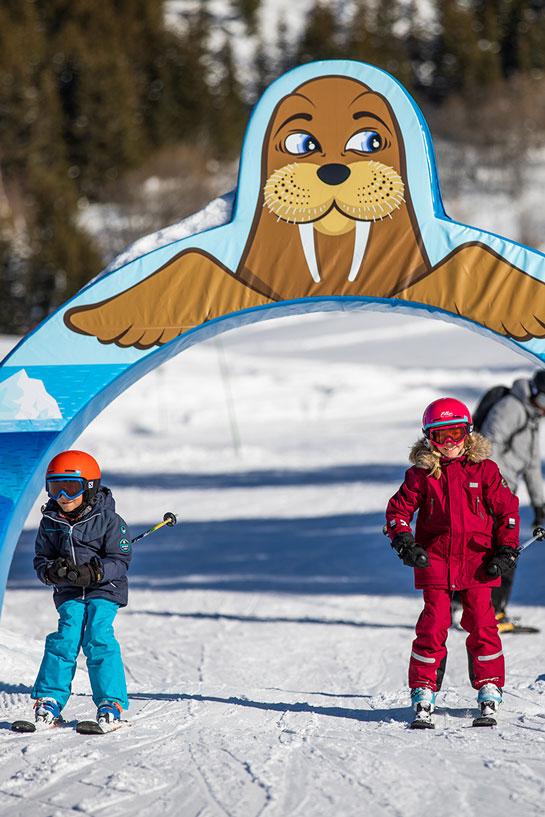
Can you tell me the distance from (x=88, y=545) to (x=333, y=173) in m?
3.34

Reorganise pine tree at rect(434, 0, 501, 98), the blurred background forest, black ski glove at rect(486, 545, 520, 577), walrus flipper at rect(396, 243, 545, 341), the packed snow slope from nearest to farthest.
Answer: the packed snow slope < black ski glove at rect(486, 545, 520, 577) < walrus flipper at rect(396, 243, 545, 341) < the blurred background forest < pine tree at rect(434, 0, 501, 98)

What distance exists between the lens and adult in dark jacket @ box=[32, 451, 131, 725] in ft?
17.5

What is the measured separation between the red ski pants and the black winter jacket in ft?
4.84

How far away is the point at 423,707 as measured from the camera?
528 centimetres

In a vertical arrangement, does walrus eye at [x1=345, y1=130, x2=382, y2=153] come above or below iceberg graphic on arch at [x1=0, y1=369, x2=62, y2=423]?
above

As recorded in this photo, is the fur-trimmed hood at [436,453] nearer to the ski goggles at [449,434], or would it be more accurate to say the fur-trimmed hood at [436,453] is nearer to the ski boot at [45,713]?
the ski goggles at [449,434]

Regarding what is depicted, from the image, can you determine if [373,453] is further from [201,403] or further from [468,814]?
[468,814]

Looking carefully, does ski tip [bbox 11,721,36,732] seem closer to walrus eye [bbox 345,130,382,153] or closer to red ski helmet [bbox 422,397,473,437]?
red ski helmet [bbox 422,397,473,437]

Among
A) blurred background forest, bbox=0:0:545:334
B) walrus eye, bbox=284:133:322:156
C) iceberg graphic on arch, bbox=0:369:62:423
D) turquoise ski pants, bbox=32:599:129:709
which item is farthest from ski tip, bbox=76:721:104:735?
blurred background forest, bbox=0:0:545:334

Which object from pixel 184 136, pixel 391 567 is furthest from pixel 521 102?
pixel 391 567

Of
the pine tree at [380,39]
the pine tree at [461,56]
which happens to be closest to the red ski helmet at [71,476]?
the pine tree at [380,39]

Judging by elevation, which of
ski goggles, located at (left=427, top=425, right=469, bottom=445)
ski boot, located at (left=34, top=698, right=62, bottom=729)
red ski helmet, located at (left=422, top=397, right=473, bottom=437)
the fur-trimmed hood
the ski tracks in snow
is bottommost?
the ski tracks in snow

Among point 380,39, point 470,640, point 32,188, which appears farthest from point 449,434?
point 380,39

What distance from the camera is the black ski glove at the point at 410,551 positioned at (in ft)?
17.1
